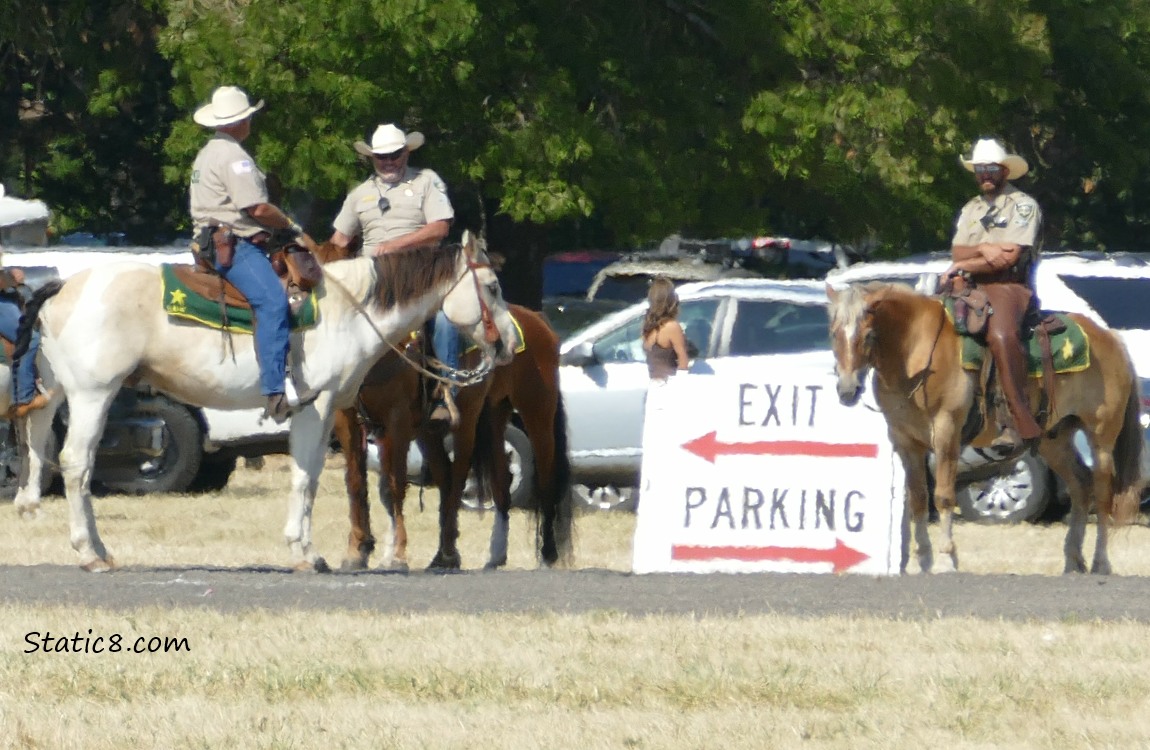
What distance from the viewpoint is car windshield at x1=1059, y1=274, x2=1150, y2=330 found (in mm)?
19156

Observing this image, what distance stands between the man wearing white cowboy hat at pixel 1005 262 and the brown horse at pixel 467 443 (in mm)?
2718

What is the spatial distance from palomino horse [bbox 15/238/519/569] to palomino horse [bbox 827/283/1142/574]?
2080 mm

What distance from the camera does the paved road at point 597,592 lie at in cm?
1103

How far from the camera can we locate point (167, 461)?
20.0 m

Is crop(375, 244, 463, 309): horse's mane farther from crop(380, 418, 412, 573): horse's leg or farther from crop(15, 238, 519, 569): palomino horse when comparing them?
crop(380, 418, 412, 573): horse's leg

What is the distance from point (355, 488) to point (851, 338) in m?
3.03

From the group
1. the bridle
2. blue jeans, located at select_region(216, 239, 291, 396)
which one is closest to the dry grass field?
blue jeans, located at select_region(216, 239, 291, 396)

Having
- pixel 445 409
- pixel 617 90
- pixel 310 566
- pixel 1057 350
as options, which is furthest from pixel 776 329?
pixel 617 90

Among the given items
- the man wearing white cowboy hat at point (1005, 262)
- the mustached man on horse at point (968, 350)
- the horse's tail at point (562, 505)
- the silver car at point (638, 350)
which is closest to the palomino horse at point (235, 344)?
the horse's tail at point (562, 505)

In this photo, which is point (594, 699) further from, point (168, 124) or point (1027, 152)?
point (1027, 152)

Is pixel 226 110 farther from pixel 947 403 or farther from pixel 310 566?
pixel 947 403

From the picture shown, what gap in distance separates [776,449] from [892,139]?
1248cm

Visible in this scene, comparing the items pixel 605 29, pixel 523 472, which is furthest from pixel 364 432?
pixel 605 29

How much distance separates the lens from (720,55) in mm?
25922
